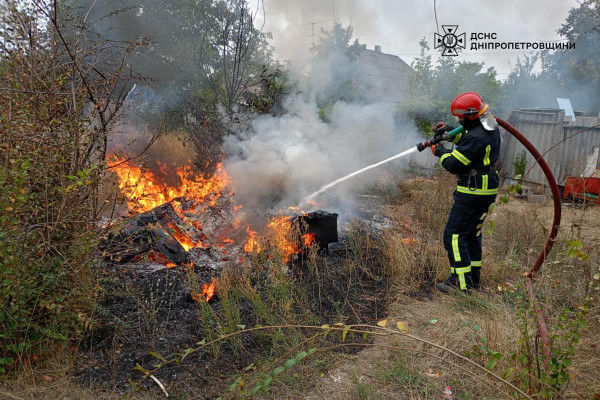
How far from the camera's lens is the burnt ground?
9.45 feet

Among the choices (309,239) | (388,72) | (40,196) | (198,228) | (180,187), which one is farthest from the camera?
(388,72)

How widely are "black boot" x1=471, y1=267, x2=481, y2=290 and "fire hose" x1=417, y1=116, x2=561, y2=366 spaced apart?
0.60 m

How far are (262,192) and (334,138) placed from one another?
7.78 ft

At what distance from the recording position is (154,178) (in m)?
7.75

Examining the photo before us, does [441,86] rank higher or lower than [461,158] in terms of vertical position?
higher

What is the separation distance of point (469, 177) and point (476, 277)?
115 centimetres

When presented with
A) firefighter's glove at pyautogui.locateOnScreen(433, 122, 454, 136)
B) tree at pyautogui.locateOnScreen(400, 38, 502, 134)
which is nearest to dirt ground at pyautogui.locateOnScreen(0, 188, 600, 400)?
firefighter's glove at pyautogui.locateOnScreen(433, 122, 454, 136)

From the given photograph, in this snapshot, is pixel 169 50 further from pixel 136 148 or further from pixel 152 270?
pixel 152 270

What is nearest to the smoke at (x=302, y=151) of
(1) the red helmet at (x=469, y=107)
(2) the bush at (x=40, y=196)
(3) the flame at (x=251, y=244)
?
(3) the flame at (x=251, y=244)

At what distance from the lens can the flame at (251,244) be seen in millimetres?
4416

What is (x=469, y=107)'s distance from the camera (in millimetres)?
3973

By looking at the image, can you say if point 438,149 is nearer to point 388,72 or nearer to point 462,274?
point 462,274

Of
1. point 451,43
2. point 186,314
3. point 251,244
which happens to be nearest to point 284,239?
point 251,244

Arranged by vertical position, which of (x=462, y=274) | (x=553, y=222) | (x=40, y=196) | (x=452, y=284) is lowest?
(x=452, y=284)
